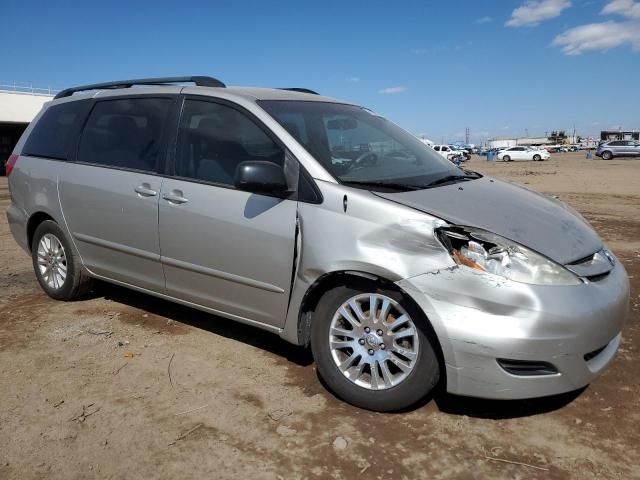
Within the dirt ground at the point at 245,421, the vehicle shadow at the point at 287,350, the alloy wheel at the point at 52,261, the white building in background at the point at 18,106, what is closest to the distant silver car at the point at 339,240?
the alloy wheel at the point at 52,261

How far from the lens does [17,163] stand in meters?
5.05

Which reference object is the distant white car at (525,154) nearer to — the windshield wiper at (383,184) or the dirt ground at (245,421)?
the dirt ground at (245,421)

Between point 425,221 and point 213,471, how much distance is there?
1572 mm

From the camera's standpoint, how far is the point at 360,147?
3.75 metres

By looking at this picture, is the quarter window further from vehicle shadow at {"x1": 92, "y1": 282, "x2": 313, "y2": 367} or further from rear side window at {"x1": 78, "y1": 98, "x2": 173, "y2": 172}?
vehicle shadow at {"x1": 92, "y1": 282, "x2": 313, "y2": 367}

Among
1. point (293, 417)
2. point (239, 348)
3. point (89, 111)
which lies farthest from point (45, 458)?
point (89, 111)

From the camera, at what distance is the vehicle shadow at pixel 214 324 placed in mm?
3910

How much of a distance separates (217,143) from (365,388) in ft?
6.08

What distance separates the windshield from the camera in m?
3.33

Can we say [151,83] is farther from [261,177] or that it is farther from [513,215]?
[513,215]

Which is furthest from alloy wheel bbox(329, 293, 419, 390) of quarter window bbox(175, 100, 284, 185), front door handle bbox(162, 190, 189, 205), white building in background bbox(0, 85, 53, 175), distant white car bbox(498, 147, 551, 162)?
distant white car bbox(498, 147, 551, 162)

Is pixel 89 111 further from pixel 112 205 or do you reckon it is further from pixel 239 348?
pixel 239 348

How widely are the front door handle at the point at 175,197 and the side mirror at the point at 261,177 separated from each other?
60 centimetres

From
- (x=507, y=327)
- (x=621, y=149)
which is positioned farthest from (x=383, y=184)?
(x=621, y=149)
